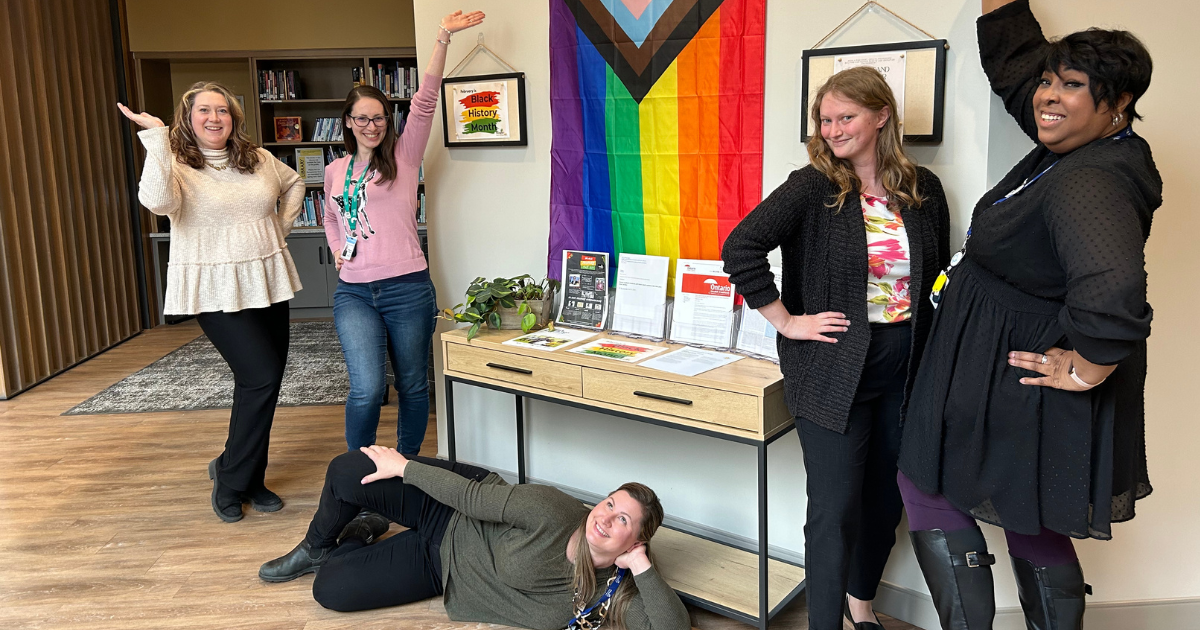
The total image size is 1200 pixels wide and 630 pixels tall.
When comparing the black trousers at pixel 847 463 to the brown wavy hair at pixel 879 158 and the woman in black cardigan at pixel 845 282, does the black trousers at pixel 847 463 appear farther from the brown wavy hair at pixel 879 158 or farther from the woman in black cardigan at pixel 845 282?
the brown wavy hair at pixel 879 158

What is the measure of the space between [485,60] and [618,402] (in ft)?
4.88

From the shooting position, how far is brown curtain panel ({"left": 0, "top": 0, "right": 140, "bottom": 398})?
5156 millimetres

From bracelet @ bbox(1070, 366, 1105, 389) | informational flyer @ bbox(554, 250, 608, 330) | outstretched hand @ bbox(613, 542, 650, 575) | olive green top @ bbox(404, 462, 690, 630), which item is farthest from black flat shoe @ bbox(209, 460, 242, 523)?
bracelet @ bbox(1070, 366, 1105, 389)

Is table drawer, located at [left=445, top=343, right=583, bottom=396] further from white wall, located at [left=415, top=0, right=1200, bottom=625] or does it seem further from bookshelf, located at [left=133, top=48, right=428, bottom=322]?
bookshelf, located at [left=133, top=48, right=428, bottom=322]

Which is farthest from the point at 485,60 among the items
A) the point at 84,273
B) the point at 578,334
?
the point at 84,273

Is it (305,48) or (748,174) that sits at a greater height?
(305,48)

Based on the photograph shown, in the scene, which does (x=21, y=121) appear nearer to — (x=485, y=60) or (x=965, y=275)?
(x=485, y=60)

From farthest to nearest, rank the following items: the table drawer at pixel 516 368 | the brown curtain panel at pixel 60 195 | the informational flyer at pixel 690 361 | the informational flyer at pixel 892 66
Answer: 1. the brown curtain panel at pixel 60 195
2. the table drawer at pixel 516 368
3. the informational flyer at pixel 690 361
4. the informational flyer at pixel 892 66

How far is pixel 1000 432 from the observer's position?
1772mm

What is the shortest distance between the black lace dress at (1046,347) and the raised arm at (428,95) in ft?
6.23

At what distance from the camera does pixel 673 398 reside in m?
2.42

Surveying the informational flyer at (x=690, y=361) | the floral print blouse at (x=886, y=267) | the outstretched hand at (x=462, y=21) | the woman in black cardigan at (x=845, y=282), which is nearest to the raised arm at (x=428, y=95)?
the outstretched hand at (x=462, y=21)

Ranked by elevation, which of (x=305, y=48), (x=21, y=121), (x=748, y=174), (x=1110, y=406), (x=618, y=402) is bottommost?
→ (x=618, y=402)

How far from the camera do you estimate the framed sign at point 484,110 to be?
3193 mm
